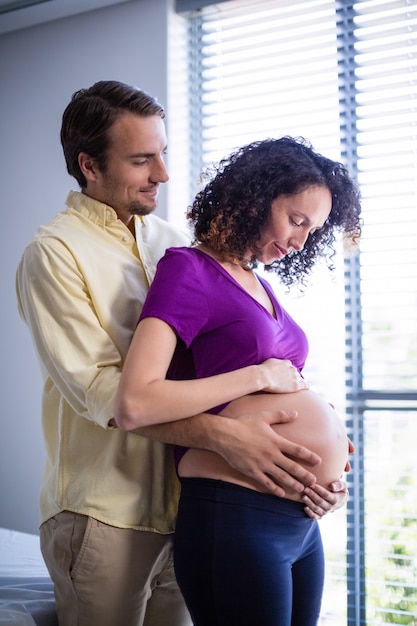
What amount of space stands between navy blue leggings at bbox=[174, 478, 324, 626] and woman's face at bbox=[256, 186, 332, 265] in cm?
46

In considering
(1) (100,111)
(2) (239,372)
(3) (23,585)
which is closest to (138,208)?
(1) (100,111)

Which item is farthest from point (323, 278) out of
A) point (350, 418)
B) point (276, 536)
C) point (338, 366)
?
point (276, 536)

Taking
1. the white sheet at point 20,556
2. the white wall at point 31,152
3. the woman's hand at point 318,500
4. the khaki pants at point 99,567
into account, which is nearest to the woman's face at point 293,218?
the woman's hand at point 318,500

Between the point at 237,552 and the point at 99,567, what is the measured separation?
305 mm

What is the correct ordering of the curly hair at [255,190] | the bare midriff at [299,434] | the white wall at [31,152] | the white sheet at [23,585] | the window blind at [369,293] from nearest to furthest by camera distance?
the bare midriff at [299,434], the curly hair at [255,190], the white sheet at [23,585], the window blind at [369,293], the white wall at [31,152]

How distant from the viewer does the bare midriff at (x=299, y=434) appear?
1252 millimetres

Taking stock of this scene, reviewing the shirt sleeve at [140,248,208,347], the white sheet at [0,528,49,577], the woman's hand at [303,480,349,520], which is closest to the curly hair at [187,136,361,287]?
the shirt sleeve at [140,248,208,347]

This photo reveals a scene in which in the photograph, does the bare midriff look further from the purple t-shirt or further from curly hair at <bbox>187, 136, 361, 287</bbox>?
curly hair at <bbox>187, 136, 361, 287</bbox>

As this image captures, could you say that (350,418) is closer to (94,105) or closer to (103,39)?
(94,105)

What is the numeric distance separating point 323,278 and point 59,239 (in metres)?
1.25

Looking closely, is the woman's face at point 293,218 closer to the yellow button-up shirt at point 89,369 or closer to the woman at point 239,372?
the woman at point 239,372

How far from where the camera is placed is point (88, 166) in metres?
1.52

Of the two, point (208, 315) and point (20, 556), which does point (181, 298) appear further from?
point (20, 556)

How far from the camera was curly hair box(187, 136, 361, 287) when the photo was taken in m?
1.37
